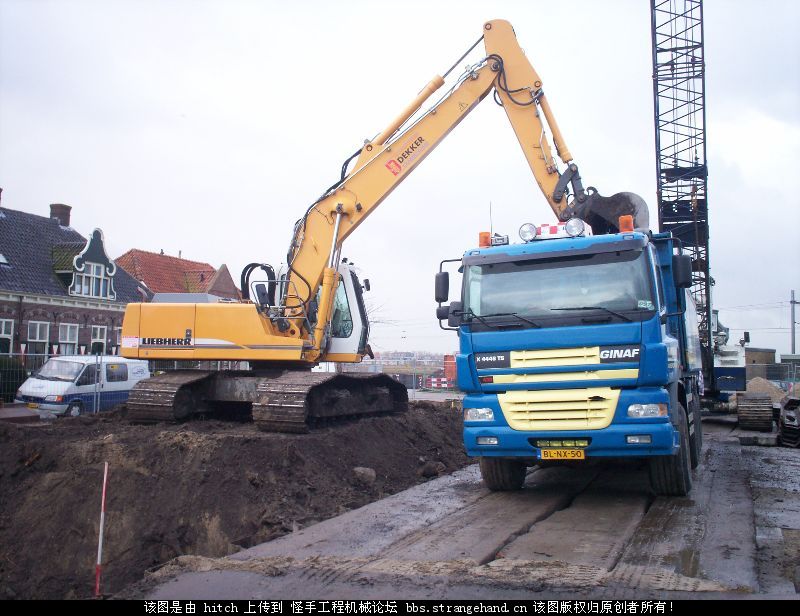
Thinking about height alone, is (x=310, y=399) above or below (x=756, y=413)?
above

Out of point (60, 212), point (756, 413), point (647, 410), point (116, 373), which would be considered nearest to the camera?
point (647, 410)

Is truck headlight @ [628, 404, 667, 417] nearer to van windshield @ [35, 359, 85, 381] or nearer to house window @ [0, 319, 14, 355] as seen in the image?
van windshield @ [35, 359, 85, 381]

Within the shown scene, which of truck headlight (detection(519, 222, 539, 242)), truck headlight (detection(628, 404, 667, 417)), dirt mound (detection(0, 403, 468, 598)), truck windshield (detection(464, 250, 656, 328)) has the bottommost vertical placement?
dirt mound (detection(0, 403, 468, 598))

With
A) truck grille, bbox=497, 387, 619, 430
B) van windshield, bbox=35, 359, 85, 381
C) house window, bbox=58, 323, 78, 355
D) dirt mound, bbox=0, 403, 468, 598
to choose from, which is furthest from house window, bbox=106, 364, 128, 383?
truck grille, bbox=497, 387, 619, 430

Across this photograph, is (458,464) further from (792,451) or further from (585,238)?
(792,451)

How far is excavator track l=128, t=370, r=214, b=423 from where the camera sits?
10664 millimetres

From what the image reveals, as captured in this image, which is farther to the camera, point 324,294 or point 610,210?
point 324,294

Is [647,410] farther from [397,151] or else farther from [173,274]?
[173,274]

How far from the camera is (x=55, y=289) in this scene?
29.4m

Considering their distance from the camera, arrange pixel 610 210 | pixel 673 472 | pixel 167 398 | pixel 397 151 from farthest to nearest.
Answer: pixel 397 151, pixel 167 398, pixel 610 210, pixel 673 472

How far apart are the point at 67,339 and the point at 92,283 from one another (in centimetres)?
292

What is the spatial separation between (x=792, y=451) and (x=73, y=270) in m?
27.5

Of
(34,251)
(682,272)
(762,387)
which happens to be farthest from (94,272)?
(682,272)

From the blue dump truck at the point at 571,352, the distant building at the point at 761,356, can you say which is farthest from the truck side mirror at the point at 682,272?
the distant building at the point at 761,356
